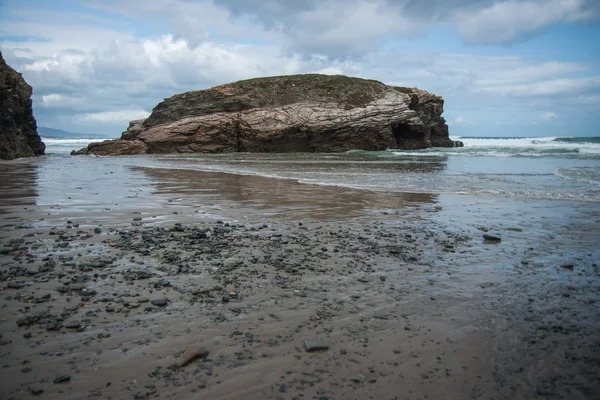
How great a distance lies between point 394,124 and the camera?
43.7m

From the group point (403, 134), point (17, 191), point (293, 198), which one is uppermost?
point (403, 134)

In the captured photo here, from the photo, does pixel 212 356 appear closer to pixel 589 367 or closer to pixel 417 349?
pixel 417 349

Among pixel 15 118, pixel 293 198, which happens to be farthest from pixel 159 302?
pixel 15 118

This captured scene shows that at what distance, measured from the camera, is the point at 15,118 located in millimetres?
28469

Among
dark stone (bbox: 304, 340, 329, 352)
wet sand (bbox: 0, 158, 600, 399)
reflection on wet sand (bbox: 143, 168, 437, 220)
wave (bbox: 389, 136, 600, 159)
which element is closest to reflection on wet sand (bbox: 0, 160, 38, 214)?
wet sand (bbox: 0, 158, 600, 399)

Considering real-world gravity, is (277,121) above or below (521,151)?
above

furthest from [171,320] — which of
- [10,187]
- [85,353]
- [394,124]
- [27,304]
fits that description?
[394,124]

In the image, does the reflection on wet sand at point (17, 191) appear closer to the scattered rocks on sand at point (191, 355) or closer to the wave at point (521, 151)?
the scattered rocks on sand at point (191, 355)

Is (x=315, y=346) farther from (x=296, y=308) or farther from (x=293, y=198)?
(x=293, y=198)

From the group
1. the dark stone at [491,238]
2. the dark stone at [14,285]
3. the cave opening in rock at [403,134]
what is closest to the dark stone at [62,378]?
the dark stone at [14,285]

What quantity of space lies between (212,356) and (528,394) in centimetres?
231

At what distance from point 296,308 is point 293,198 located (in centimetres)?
718

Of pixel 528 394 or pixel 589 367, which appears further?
pixel 589 367

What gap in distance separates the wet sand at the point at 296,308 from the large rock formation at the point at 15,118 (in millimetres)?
23115
